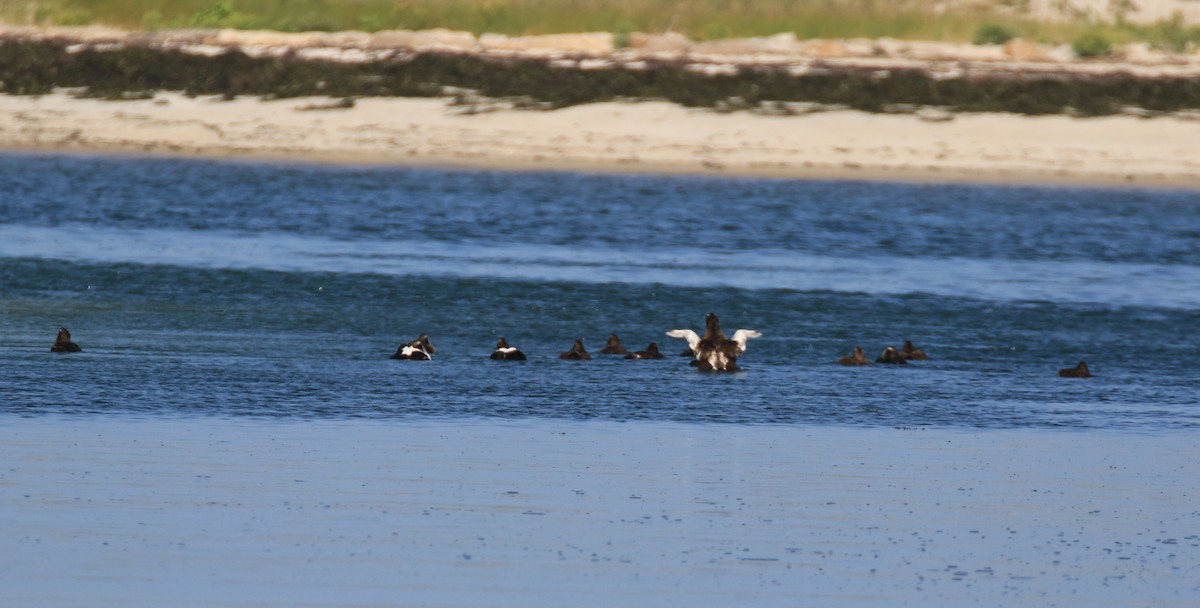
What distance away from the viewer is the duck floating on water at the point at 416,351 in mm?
15492

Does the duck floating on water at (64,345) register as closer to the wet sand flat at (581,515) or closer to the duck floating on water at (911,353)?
the wet sand flat at (581,515)

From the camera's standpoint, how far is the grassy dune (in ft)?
146

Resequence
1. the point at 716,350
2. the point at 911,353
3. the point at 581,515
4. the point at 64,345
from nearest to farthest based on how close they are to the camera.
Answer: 1. the point at 581,515
2. the point at 64,345
3. the point at 716,350
4. the point at 911,353

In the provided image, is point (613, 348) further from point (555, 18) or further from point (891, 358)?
point (555, 18)

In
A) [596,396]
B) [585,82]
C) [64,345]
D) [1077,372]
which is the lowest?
[1077,372]

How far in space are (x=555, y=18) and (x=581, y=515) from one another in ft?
118

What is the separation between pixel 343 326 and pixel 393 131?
19.9 metres

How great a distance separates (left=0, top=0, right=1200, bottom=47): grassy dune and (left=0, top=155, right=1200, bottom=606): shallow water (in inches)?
593

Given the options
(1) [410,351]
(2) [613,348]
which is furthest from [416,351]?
(2) [613,348]

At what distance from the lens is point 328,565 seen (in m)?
8.80

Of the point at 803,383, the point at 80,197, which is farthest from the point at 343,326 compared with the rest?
the point at 80,197

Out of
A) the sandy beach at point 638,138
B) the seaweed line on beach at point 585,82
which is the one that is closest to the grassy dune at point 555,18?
the seaweed line on beach at point 585,82

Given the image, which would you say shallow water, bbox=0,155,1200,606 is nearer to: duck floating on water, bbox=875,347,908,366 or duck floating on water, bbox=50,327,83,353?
duck floating on water, bbox=875,347,908,366

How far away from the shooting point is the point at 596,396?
14.1 metres
